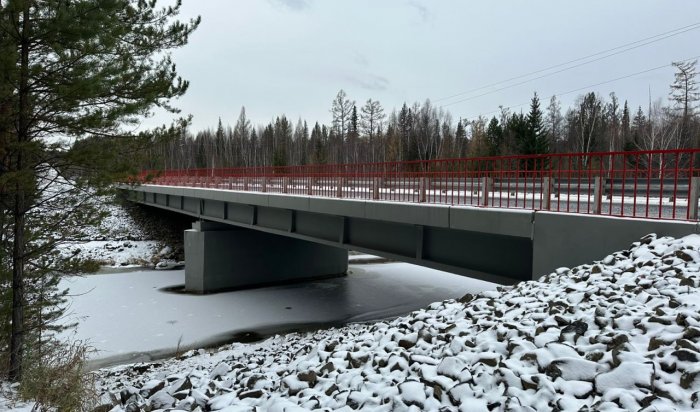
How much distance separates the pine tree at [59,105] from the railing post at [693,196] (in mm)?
9247

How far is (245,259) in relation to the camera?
20.9 m

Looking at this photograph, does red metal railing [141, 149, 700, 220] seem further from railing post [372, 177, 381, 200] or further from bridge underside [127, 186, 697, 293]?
bridge underside [127, 186, 697, 293]

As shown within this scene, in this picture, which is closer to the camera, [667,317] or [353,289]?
[667,317]

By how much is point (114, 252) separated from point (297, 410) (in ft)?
91.8

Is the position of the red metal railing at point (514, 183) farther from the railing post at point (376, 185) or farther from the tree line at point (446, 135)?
the tree line at point (446, 135)

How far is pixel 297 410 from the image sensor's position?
3996mm

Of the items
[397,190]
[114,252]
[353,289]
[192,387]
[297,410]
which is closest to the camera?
[297,410]

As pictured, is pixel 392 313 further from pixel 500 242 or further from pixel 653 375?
pixel 653 375

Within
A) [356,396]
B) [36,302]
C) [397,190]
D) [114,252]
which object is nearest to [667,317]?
[356,396]

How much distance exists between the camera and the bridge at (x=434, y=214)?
6.84m

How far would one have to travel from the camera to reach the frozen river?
510 inches

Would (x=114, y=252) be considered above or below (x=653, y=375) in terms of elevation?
below

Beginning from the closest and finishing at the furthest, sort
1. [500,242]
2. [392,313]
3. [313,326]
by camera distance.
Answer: [500,242], [313,326], [392,313]

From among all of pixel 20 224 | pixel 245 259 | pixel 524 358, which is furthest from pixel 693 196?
pixel 245 259
